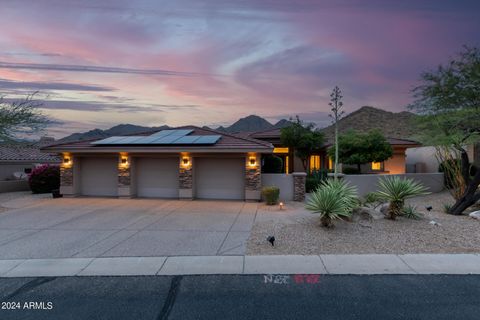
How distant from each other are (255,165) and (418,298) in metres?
10.5

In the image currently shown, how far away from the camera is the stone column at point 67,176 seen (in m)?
16.2

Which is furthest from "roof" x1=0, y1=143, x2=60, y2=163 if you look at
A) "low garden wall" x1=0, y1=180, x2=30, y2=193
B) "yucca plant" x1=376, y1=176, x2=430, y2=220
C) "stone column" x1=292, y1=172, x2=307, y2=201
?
"yucca plant" x1=376, y1=176, x2=430, y2=220

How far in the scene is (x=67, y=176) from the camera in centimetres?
1620

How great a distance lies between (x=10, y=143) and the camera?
48.1 feet

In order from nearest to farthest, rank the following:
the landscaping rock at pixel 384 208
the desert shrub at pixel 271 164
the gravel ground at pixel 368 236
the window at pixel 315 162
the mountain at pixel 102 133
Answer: the gravel ground at pixel 368 236 → the landscaping rock at pixel 384 208 → the desert shrub at pixel 271 164 → the mountain at pixel 102 133 → the window at pixel 315 162

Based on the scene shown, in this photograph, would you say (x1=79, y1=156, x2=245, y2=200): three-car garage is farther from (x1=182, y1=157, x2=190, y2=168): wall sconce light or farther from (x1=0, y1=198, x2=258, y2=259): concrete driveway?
(x1=0, y1=198, x2=258, y2=259): concrete driveway

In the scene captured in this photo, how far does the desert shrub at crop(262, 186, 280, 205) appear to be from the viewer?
13.7 metres

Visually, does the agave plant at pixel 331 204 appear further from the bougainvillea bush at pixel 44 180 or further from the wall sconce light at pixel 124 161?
the bougainvillea bush at pixel 44 180

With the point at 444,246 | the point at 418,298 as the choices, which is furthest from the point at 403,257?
the point at 418,298

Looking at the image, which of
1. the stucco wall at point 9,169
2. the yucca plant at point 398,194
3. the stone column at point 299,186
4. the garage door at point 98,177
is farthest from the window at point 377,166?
the stucco wall at point 9,169

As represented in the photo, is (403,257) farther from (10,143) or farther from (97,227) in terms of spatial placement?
(10,143)

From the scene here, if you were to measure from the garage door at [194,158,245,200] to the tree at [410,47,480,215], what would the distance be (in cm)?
949

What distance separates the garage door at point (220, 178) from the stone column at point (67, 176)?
724 centimetres

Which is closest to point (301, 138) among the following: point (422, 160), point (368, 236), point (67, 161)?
point (422, 160)
